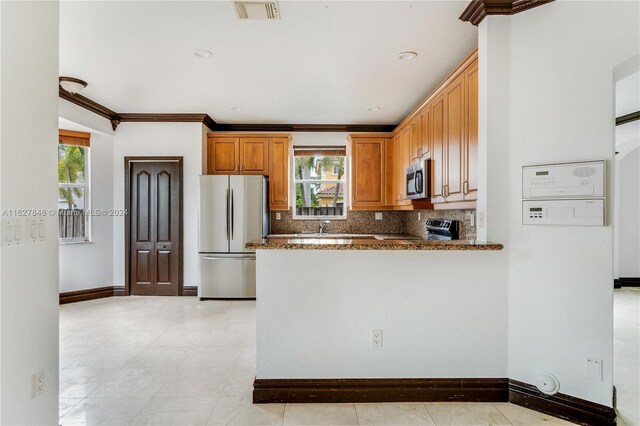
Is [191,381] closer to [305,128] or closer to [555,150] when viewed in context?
[555,150]

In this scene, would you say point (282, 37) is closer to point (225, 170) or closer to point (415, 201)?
point (415, 201)

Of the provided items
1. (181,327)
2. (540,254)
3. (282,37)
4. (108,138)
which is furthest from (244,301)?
(540,254)

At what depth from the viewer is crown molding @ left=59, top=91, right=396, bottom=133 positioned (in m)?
4.35

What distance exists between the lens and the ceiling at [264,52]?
240cm

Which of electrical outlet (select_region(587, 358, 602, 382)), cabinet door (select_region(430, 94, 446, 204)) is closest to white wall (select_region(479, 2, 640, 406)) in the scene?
electrical outlet (select_region(587, 358, 602, 382))

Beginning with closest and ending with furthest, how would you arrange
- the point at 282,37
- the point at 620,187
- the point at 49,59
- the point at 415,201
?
the point at 49,59, the point at 282,37, the point at 415,201, the point at 620,187

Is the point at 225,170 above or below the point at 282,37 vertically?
below

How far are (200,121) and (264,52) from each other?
2.29m

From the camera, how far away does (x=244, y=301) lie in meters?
4.82

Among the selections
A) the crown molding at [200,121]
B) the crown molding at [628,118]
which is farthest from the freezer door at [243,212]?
the crown molding at [628,118]

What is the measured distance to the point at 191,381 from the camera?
2523 millimetres

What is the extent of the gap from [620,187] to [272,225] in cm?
581

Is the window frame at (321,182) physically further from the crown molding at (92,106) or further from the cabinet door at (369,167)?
the crown molding at (92,106)

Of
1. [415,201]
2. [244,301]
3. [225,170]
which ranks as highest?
[225,170]
